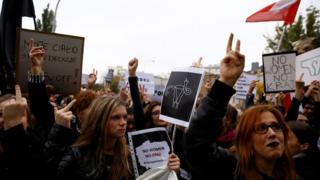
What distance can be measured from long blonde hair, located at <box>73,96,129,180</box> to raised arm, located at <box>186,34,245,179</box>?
2.99 feet

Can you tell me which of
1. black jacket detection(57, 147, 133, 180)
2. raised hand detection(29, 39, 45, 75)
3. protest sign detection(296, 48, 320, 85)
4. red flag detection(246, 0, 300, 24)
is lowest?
black jacket detection(57, 147, 133, 180)

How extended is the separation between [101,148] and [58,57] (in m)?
1.77

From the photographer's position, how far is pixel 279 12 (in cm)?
756

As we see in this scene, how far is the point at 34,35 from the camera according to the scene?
4453mm

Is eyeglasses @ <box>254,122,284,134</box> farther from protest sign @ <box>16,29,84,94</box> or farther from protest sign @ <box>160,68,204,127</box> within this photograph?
protest sign @ <box>16,29,84,94</box>

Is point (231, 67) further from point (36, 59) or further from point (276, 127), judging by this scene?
point (36, 59)

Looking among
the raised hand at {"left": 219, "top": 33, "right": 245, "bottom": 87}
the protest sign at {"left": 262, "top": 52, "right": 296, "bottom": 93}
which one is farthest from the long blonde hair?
the protest sign at {"left": 262, "top": 52, "right": 296, "bottom": 93}

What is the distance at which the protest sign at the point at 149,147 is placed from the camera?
3443 millimetres

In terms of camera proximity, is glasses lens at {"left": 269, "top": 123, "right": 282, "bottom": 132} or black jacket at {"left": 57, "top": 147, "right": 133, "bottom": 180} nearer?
glasses lens at {"left": 269, "top": 123, "right": 282, "bottom": 132}

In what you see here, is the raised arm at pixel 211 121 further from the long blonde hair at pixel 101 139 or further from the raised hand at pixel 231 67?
the long blonde hair at pixel 101 139

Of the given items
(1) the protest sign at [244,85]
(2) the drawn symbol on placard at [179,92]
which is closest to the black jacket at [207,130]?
(2) the drawn symbol on placard at [179,92]

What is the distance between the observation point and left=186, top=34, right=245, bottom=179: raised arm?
2.26 meters

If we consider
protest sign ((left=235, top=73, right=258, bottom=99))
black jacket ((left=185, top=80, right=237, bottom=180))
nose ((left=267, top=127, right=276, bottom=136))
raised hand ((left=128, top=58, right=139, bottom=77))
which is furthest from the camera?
protest sign ((left=235, top=73, right=258, bottom=99))

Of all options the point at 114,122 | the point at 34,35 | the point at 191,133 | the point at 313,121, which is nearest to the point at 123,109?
the point at 114,122
